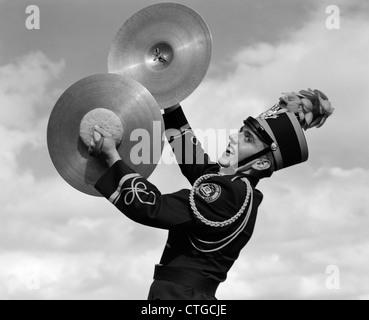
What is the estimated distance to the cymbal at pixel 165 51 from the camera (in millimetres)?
4859

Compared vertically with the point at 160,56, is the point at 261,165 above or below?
below

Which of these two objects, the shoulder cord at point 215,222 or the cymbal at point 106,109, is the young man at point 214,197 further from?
the cymbal at point 106,109

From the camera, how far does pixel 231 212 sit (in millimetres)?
4469

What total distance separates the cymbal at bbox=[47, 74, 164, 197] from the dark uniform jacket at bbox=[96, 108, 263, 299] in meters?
0.23

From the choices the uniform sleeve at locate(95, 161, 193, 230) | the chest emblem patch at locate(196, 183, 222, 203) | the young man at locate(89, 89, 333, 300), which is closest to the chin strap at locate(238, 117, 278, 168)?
the young man at locate(89, 89, 333, 300)

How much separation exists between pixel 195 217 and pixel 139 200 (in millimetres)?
442

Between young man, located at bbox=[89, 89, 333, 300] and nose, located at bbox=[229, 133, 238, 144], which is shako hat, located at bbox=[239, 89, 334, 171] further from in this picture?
nose, located at bbox=[229, 133, 238, 144]

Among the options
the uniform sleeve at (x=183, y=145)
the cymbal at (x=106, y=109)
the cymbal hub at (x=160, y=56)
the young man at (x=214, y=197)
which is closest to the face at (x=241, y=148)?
the young man at (x=214, y=197)

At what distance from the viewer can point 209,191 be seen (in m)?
4.40

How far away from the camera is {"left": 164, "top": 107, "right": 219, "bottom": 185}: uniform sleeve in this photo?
5.25 m

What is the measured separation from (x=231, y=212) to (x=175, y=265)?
586 millimetres

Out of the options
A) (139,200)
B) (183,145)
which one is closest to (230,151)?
(183,145)

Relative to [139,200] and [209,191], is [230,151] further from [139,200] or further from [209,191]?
[139,200]
